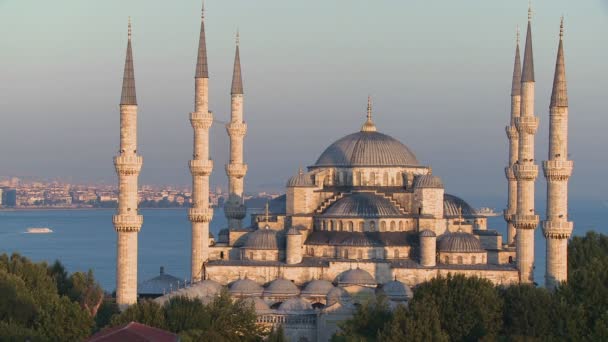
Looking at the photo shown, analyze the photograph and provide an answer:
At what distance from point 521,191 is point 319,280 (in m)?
8.26

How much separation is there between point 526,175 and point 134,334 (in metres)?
19.6

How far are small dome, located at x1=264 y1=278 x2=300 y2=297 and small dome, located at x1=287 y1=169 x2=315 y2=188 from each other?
242 inches

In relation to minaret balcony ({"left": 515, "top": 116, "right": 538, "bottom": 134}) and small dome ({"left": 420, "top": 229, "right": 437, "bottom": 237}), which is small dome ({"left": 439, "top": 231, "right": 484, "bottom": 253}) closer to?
small dome ({"left": 420, "top": 229, "right": 437, "bottom": 237})

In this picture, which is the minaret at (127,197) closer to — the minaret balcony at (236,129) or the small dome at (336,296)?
the small dome at (336,296)

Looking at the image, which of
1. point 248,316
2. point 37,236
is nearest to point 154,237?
point 37,236

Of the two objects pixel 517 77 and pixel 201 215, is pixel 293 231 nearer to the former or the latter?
pixel 201 215

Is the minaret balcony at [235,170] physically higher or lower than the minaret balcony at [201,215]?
higher

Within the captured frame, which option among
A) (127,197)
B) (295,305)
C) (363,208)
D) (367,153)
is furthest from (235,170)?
(295,305)

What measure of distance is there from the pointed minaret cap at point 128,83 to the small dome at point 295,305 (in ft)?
27.9

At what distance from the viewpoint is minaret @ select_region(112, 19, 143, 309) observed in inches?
1577

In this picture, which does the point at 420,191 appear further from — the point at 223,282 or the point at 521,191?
the point at 223,282

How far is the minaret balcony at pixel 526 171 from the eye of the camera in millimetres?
44781

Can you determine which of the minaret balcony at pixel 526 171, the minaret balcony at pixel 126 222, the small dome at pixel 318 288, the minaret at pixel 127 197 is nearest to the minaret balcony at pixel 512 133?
the minaret balcony at pixel 526 171

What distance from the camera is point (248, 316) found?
35531 mm
